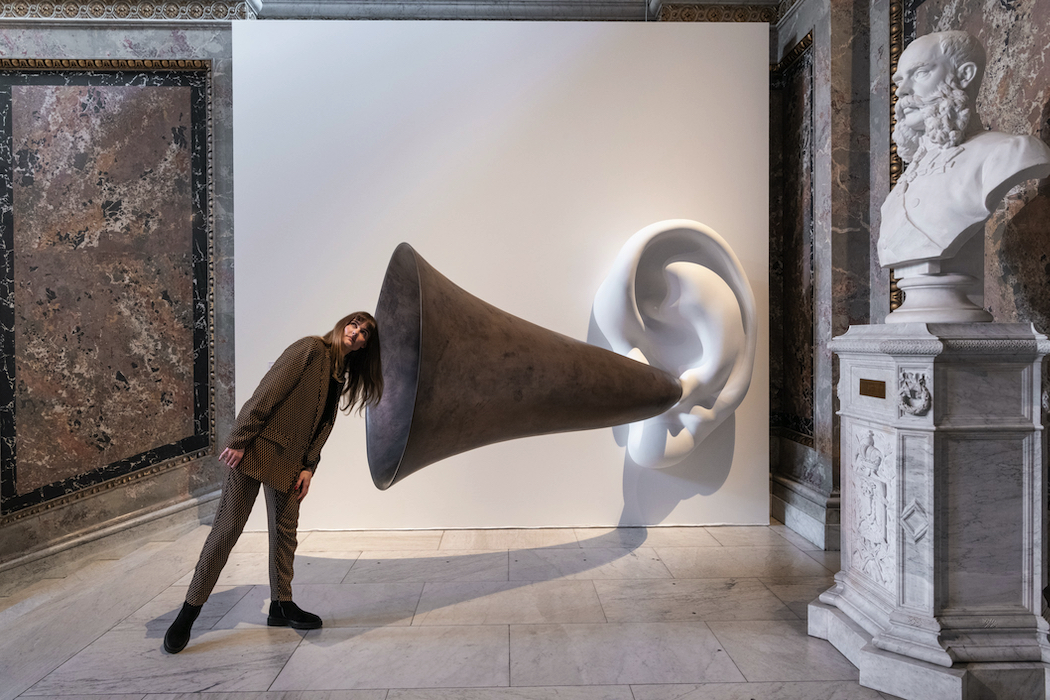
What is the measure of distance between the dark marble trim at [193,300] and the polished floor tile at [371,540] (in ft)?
3.50

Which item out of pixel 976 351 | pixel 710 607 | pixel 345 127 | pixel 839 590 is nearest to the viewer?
pixel 976 351

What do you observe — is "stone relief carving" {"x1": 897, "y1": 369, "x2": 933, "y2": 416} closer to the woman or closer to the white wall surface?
the white wall surface

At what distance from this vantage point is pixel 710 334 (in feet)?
Answer: 10.8

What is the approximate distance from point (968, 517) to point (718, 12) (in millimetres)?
3372

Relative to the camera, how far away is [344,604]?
258 centimetres

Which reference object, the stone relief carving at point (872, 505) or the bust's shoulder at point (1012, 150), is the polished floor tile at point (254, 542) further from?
the bust's shoulder at point (1012, 150)

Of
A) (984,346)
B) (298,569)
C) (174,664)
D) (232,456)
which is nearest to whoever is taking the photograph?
(984,346)

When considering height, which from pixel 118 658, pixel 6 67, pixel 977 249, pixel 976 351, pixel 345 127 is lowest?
pixel 118 658

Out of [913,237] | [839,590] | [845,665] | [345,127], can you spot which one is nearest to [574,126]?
[345,127]

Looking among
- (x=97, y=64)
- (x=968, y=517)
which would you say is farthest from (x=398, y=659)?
(x=97, y=64)

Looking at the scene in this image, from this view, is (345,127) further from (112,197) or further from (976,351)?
(976,351)

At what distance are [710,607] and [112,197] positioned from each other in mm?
3916

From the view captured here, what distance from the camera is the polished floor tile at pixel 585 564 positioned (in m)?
2.87

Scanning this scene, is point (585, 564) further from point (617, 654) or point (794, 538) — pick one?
point (794, 538)
